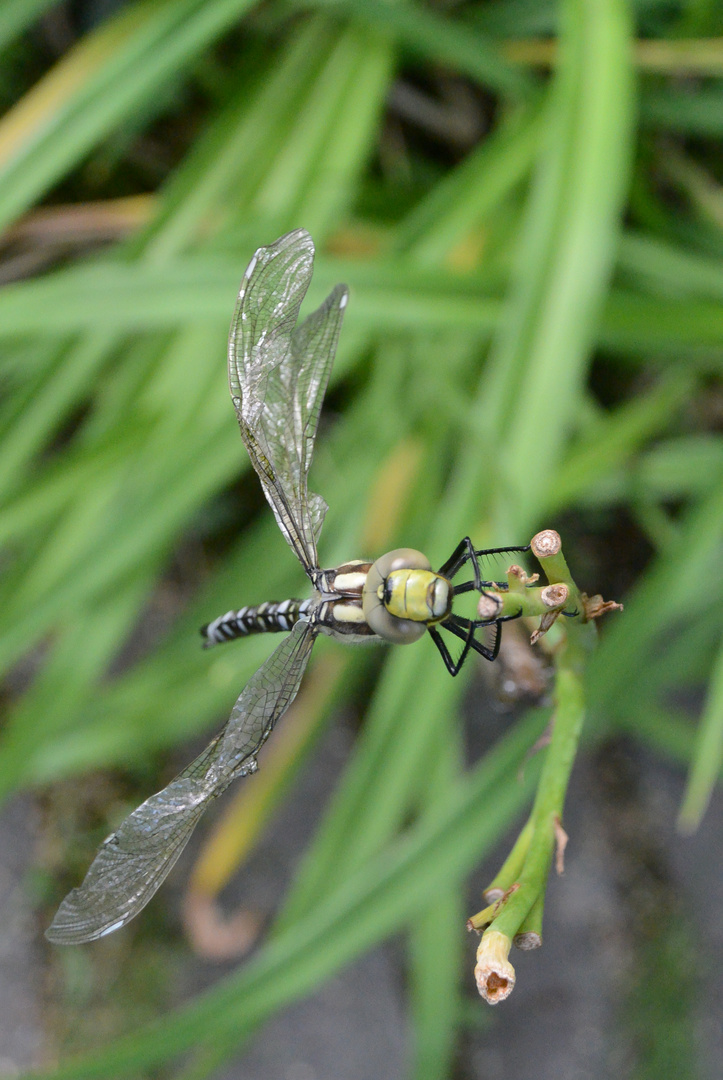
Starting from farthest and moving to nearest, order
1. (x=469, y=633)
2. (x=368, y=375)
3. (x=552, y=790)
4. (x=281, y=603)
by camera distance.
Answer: (x=368, y=375), (x=281, y=603), (x=469, y=633), (x=552, y=790)

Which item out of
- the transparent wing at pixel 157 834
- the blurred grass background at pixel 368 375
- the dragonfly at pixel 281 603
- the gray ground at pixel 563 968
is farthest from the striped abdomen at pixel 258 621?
the gray ground at pixel 563 968

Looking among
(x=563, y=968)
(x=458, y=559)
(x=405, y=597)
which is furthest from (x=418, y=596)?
(x=563, y=968)

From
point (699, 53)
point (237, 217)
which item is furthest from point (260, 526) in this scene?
point (699, 53)

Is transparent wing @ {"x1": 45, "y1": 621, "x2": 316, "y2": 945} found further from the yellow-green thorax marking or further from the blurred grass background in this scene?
the blurred grass background

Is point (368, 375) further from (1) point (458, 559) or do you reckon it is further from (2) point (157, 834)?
→ (2) point (157, 834)

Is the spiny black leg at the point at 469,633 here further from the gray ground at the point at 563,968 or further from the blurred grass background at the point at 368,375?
the gray ground at the point at 563,968

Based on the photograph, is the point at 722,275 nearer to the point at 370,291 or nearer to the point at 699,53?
the point at 699,53
